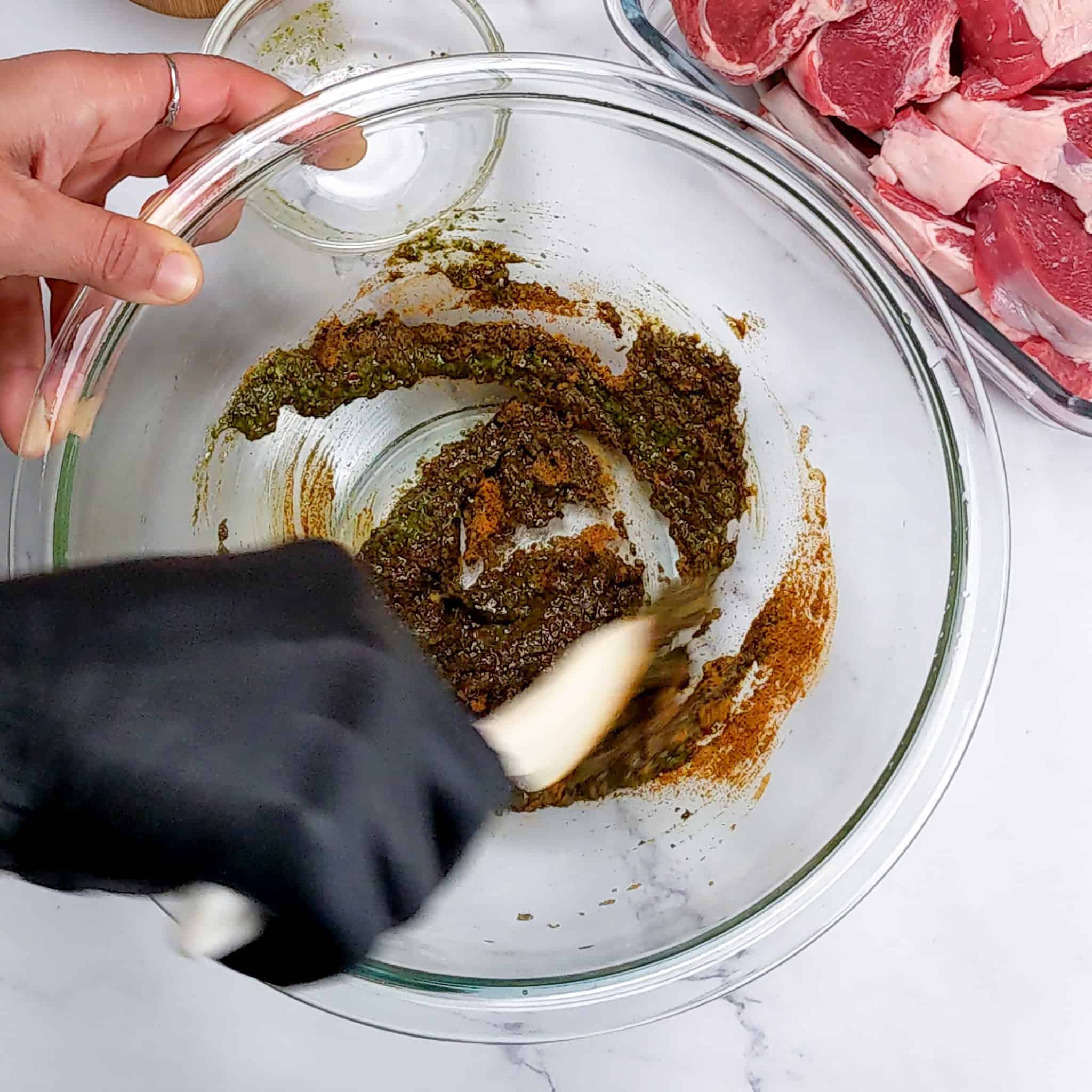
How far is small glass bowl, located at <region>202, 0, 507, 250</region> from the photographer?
1256 millimetres

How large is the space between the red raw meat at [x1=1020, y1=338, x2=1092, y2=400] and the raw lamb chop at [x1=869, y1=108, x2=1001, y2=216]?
0.66 ft

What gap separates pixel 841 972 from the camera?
129cm

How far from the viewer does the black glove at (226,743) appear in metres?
0.69

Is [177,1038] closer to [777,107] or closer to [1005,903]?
[1005,903]

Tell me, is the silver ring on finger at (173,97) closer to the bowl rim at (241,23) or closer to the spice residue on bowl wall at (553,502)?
the bowl rim at (241,23)

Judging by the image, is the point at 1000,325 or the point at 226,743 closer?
the point at 226,743

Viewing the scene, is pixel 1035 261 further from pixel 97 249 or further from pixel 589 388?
pixel 97 249

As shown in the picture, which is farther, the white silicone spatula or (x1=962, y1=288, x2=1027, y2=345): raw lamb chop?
(x1=962, y1=288, x2=1027, y2=345): raw lamb chop

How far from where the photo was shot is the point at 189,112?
1178 mm

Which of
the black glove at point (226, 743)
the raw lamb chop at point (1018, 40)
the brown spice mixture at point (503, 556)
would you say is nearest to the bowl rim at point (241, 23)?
the brown spice mixture at point (503, 556)

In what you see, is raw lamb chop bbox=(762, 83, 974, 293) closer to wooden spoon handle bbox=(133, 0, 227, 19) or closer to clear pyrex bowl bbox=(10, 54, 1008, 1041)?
clear pyrex bowl bbox=(10, 54, 1008, 1041)

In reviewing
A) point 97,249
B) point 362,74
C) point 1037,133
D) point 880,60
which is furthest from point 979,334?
point 97,249

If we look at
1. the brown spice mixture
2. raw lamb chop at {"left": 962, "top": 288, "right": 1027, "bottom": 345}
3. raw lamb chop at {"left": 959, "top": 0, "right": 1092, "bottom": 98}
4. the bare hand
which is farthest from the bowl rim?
raw lamb chop at {"left": 962, "top": 288, "right": 1027, "bottom": 345}

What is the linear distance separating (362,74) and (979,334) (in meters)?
0.84
